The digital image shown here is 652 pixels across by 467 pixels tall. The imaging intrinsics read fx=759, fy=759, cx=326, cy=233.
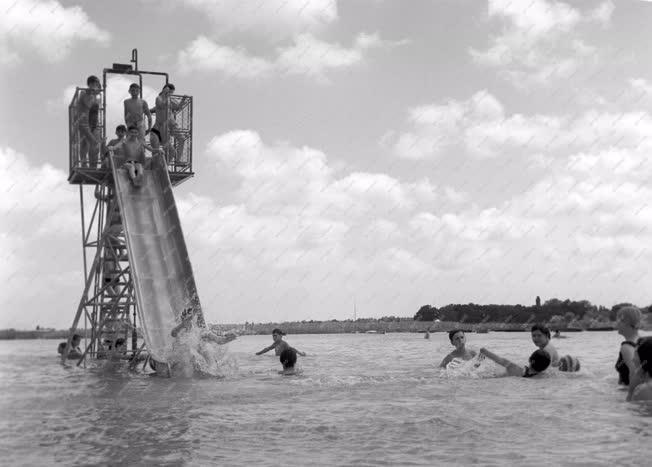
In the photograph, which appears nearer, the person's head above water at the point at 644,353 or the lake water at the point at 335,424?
the lake water at the point at 335,424

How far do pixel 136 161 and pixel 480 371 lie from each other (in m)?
8.72

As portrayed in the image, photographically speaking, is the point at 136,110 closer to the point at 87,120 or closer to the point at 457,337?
the point at 87,120

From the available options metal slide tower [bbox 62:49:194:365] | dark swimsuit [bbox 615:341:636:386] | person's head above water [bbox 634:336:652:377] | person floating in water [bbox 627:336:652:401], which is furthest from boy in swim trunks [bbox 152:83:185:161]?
person's head above water [bbox 634:336:652:377]

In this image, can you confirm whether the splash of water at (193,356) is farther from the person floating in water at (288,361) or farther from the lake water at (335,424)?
the lake water at (335,424)

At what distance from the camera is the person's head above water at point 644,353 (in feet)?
21.5

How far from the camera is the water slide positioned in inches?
519

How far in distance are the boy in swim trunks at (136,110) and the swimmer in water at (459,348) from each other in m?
8.69

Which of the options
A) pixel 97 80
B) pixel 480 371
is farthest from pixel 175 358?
pixel 97 80

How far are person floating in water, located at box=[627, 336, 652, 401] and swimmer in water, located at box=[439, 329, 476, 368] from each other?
Result: 155 inches

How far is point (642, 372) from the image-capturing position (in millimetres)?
6961

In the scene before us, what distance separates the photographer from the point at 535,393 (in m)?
9.11

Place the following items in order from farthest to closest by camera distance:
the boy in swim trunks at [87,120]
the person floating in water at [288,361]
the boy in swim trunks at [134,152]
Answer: the boy in swim trunks at [87,120] → the boy in swim trunks at [134,152] → the person floating in water at [288,361]

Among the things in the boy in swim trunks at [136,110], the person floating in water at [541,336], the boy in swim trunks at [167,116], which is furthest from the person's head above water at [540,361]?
the boy in swim trunks at [136,110]

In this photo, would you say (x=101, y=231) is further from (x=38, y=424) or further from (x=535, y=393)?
(x=535, y=393)
